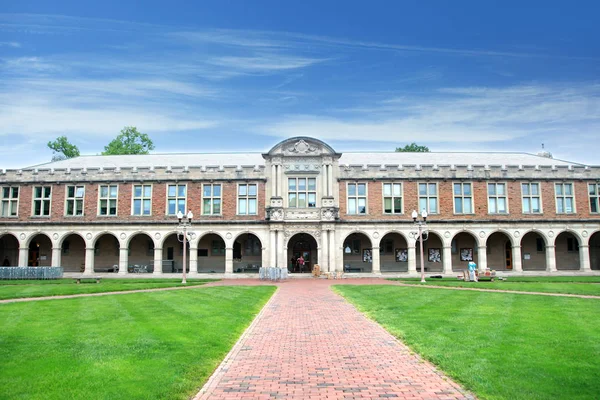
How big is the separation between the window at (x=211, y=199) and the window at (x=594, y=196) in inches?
1203

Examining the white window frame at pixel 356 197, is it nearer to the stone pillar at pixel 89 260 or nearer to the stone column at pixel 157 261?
the stone column at pixel 157 261

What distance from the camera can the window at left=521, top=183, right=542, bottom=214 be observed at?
40.8m

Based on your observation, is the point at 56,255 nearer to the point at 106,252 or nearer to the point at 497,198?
the point at 106,252

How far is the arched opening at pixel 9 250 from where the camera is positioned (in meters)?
43.8

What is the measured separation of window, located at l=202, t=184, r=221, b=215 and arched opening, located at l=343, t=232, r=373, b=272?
11225mm

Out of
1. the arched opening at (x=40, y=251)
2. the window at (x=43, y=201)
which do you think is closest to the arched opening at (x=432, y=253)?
the window at (x=43, y=201)

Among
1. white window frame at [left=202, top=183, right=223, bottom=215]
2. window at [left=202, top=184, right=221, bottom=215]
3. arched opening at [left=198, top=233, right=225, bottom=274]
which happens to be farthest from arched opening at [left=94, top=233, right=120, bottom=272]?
window at [left=202, top=184, right=221, bottom=215]

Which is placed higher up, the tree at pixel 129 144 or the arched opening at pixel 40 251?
the tree at pixel 129 144

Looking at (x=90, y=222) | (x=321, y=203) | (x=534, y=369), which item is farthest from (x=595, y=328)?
(x=90, y=222)

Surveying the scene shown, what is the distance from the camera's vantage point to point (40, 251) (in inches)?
1730

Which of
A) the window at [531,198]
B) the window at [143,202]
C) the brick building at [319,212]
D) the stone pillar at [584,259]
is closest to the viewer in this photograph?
the stone pillar at [584,259]

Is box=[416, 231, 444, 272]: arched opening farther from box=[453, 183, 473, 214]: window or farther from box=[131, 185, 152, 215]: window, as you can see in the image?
box=[131, 185, 152, 215]: window

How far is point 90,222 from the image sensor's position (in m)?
41.0

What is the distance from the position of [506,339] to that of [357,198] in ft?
96.5
